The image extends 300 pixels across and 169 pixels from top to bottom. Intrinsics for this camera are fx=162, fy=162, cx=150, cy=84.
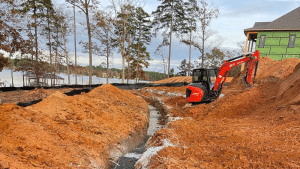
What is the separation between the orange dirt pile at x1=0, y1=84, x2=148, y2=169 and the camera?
3743 millimetres

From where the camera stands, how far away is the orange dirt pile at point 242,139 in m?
3.48

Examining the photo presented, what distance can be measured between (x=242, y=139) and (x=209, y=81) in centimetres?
559

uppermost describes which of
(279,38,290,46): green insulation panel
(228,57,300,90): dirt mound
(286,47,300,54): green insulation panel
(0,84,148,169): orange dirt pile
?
(279,38,290,46): green insulation panel

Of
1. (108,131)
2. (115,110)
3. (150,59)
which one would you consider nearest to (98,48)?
(150,59)

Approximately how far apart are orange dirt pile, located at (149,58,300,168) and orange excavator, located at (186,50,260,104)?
135 cm

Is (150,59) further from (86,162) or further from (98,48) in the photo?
(86,162)

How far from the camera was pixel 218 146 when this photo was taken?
439 centimetres

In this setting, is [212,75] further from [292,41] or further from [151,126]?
[292,41]

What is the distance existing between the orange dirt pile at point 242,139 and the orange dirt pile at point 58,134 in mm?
1857

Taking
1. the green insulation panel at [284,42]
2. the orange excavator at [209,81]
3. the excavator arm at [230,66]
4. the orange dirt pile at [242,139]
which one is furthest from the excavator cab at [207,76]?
the green insulation panel at [284,42]

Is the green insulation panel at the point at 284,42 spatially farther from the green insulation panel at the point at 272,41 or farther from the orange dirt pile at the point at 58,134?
the orange dirt pile at the point at 58,134

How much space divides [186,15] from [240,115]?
79.9 feet

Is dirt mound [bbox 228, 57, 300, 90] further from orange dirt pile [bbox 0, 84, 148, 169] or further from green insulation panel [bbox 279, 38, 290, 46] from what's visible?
orange dirt pile [bbox 0, 84, 148, 169]

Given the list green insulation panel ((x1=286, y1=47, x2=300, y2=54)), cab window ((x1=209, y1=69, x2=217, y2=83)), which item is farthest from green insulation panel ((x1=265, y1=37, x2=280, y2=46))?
cab window ((x1=209, y1=69, x2=217, y2=83))
